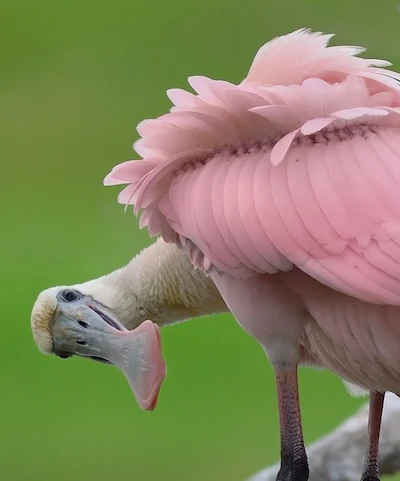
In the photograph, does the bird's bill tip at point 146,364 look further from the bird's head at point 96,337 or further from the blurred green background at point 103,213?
the blurred green background at point 103,213

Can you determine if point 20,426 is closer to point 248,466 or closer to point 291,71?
point 248,466

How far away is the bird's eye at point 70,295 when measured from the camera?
1.13m

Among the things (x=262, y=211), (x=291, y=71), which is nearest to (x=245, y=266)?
(x=262, y=211)

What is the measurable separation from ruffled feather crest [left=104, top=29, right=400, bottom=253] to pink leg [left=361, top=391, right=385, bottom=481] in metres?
0.39

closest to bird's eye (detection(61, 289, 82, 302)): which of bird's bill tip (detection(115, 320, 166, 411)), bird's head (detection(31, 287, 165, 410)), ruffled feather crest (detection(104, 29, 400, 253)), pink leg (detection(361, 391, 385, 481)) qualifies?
bird's head (detection(31, 287, 165, 410))

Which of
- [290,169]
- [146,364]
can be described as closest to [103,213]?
[146,364]

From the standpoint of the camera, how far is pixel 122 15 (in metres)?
1.50

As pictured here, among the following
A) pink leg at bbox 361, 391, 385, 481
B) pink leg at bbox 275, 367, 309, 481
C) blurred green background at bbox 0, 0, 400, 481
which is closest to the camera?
pink leg at bbox 275, 367, 309, 481

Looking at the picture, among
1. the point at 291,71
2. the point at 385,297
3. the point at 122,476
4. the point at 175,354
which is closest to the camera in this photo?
the point at 385,297

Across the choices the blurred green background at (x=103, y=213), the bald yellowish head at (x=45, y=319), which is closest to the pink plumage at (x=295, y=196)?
the bald yellowish head at (x=45, y=319)

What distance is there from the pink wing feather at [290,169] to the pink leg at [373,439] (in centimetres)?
39

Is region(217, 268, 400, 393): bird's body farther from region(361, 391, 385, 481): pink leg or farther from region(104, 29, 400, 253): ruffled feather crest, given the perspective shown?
region(361, 391, 385, 481): pink leg

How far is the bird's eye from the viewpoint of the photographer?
113 centimetres

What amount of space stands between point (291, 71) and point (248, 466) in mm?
910
